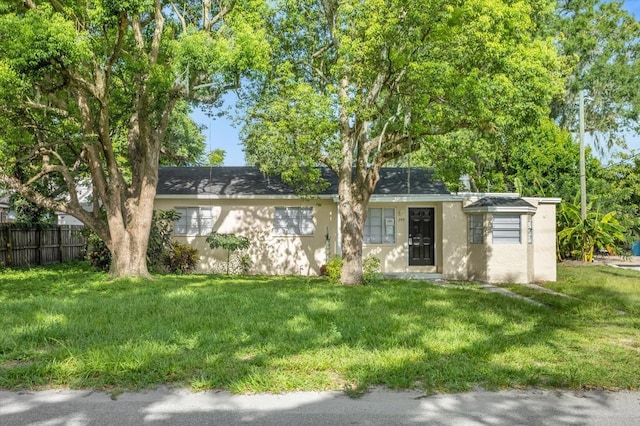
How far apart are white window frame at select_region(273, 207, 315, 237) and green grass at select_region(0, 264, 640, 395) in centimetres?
599

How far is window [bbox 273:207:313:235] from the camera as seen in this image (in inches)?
665

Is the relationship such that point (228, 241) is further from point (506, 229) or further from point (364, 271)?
point (506, 229)

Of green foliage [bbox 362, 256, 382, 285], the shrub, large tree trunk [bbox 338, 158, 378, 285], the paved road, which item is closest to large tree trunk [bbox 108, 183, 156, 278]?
the shrub

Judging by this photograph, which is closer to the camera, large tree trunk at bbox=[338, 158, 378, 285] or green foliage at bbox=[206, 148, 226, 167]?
large tree trunk at bbox=[338, 158, 378, 285]

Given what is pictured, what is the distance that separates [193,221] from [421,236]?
7517 mm

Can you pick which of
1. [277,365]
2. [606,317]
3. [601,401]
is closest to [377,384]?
[277,365]

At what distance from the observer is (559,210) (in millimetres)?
20016

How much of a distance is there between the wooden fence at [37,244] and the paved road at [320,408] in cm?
1427

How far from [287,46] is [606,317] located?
31.8ft

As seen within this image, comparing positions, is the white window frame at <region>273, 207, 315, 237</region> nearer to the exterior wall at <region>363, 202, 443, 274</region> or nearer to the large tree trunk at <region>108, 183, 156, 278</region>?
the exterior wall at <region>363, 202, 443, 274</region>

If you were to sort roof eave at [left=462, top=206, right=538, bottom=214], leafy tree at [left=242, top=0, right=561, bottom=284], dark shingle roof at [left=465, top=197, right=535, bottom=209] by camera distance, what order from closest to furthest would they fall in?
leafy tree at [left=242, top=0, right=561, bottom=284] → roof eave at [left=462, top=206, right=538, bottom=214] → dark shingle roof at [left=465, top=197, right=535, bottom=209]

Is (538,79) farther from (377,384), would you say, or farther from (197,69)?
(377,384)

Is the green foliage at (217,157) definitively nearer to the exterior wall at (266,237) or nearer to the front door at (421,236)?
the exterior wall at (266,237)

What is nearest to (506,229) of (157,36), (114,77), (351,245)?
(351,245)
